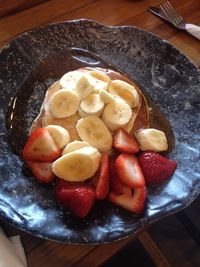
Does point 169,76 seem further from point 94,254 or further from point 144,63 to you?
point 94,254

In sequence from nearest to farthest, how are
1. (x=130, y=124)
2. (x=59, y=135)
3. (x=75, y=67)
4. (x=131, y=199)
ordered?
(x=131, y=199)
(x=59, y=135)
(x=130, y=124)
(x=75, y=67)

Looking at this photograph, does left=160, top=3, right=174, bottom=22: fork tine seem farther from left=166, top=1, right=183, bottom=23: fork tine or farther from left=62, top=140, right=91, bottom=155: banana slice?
left=62, top=140, right=91, bottom=155: banana slice

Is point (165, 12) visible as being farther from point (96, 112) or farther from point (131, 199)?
point (131, 199)

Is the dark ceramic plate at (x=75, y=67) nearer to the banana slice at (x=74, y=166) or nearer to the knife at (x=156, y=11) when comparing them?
the banana slice at (x=74, y=166)

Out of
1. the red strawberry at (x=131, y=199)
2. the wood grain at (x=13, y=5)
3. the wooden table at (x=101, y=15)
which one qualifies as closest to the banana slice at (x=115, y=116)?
the red strawberry at (x=131, y=199)

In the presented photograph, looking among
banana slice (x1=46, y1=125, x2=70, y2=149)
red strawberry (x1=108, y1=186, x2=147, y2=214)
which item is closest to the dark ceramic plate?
red strawberry (x1=108, y1=186, x2=147, y2=214)

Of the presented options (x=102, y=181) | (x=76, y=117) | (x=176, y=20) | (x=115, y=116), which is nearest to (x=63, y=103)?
(x=76, y=117)
